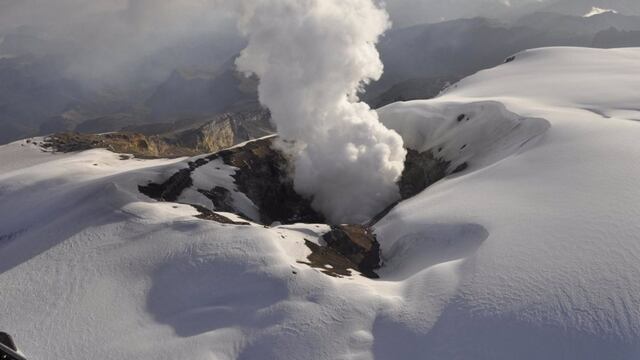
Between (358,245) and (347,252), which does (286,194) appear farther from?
(347,252)

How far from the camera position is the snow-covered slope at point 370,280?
83.4 feet

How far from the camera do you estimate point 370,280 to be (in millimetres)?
34688

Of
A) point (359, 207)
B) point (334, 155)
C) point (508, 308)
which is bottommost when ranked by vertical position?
point (359, 207)

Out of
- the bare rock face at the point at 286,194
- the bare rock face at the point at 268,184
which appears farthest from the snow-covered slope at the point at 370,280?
the bare rock face at the point at 268,184

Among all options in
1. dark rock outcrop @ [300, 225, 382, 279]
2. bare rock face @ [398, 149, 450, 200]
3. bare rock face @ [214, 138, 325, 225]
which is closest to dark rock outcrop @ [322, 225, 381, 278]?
dark rock outcrop @ [300, 225, 382, 279]

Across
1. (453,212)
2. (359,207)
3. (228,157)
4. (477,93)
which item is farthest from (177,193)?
(477,93)

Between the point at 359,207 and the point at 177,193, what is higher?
the point at 177,193

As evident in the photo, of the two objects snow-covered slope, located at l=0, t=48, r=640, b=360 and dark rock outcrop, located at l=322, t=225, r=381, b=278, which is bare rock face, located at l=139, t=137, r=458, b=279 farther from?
snow-covered slope, located at l=0, t=48, r=640, b=360

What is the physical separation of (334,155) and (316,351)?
147ft

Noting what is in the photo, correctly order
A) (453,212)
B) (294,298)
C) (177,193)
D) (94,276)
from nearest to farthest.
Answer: (294,298)
(94,276)
(453,212)
(177,193)

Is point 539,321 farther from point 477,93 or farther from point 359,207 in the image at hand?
point 477,93

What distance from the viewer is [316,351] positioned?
2595cm

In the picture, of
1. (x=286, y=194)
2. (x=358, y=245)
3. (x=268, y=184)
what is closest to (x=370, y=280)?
(x=358, y=245)

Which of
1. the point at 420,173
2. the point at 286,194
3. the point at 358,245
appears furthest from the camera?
the point at 420,173
